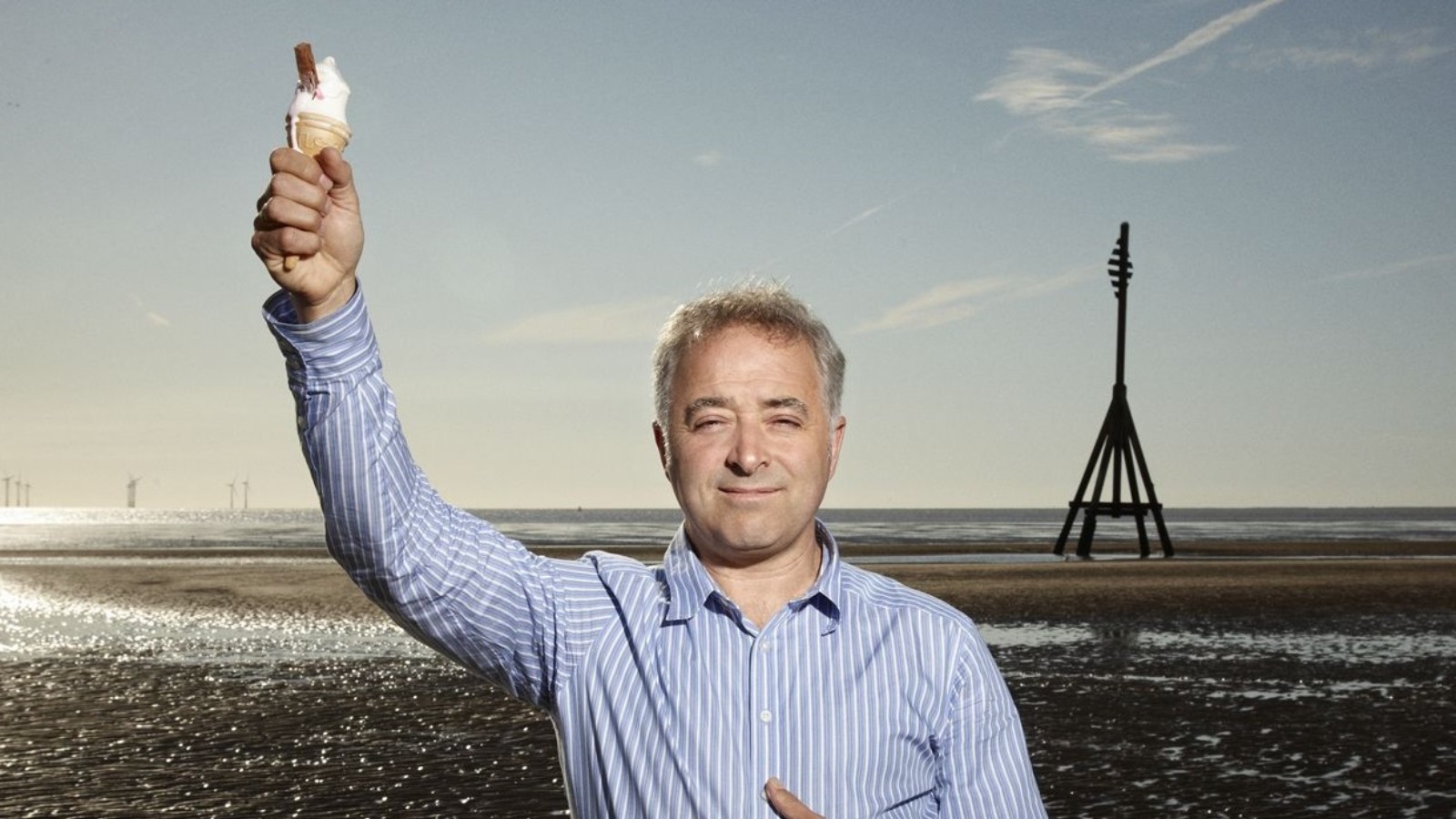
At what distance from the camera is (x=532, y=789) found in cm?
841

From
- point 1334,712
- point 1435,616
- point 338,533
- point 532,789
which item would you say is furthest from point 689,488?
point 1435,616

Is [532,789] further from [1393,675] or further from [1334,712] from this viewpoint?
[1393,675]

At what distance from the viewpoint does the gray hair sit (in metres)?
2.63

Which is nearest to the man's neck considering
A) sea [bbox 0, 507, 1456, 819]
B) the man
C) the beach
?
the man

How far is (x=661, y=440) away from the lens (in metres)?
2.81

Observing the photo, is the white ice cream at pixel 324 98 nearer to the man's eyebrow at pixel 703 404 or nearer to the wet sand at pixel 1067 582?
the man's eyebrow at pixel 703 404

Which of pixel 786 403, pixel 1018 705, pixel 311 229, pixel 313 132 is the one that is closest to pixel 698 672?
pixel 786 403

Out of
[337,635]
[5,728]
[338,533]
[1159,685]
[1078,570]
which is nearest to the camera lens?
[338,533]

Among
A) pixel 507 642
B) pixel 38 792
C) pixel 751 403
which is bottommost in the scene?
pixel 38 792

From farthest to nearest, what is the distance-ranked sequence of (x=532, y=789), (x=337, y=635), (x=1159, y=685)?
(x=337, y=635), (x=1159, y=685), (x=532, y=789)

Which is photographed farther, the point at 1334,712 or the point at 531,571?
the point at 1334,712

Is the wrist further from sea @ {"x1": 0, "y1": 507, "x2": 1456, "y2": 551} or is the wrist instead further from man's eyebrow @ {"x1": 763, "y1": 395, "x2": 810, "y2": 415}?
sea @ {"x1": 0, "y1": 507, "x2": 1456, "y2": 551}

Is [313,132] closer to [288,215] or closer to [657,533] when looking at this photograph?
[288,215]

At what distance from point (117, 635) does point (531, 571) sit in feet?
54.2
